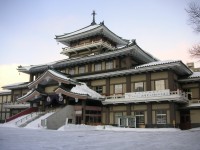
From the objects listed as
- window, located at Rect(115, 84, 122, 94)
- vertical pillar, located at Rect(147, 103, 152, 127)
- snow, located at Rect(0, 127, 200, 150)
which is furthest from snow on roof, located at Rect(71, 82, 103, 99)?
snow, located at Rect(0, 127, 200, 150)

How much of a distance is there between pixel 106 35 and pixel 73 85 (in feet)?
43.5

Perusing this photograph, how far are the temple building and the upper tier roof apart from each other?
0.22 meters

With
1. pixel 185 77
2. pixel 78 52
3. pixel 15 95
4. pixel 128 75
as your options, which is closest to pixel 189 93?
pixel 185 77

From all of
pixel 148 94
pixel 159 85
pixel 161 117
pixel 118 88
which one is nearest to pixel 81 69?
pixel 118 88

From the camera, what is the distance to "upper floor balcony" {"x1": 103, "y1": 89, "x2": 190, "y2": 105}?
99.3 feet

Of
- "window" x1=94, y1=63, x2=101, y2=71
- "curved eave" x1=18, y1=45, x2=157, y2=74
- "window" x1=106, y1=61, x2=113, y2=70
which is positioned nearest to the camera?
"curved eave" x1=18, y1=45, x2=157, y2=74

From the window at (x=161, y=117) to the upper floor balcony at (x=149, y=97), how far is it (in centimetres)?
202

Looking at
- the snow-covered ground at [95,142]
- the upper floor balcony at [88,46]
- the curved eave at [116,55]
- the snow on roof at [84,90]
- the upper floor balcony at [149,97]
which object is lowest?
the snow-covered ground at [95,142]

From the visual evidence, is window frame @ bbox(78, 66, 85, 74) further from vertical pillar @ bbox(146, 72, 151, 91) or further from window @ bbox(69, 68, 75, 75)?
vertical pillar @ bbox(146, 72, 151, 91)

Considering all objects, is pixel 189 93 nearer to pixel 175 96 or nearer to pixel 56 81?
pixel 175 96

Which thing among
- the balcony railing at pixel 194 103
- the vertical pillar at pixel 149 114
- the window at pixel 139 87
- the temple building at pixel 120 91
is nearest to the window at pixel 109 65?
the temple building at pixel 120 91

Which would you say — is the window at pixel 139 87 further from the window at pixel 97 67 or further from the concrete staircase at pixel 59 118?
the concrete staircase at pixel 59 118

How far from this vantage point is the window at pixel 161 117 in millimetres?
31750

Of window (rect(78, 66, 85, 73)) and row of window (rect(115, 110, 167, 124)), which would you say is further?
window (rect(78, 66, 85, 73))
